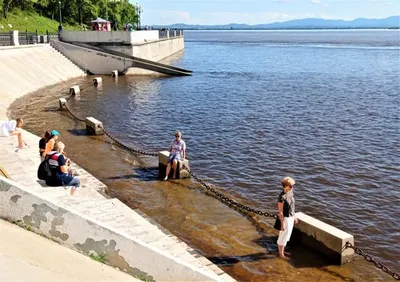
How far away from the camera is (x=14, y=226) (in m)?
7.00

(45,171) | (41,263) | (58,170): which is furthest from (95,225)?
(45,171)

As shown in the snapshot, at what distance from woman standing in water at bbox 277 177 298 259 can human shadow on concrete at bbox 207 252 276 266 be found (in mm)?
359

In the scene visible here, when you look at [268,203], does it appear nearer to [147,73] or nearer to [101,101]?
[101,101]

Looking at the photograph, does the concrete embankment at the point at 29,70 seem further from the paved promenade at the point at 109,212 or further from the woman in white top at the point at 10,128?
the paved promenade at the point at 109,212

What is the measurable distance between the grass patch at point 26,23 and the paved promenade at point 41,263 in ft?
182

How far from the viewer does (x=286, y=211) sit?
9578 mm

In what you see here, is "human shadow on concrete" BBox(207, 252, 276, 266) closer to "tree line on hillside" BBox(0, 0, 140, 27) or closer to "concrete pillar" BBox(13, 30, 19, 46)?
"concrete pillar" BBox(13, 30, 19, 46)

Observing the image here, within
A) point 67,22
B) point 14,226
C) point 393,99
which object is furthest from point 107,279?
point 67,22

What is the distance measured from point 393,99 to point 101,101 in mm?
21298

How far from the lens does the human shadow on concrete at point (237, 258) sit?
9.82 m

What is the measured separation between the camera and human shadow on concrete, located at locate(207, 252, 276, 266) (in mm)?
9820

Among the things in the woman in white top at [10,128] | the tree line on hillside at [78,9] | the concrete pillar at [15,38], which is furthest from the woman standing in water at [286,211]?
the tree line on hillside at [78,9]

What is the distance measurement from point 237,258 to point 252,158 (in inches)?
322

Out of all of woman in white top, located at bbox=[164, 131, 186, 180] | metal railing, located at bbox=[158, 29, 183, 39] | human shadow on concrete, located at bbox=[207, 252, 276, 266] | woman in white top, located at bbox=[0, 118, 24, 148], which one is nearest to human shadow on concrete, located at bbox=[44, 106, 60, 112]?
woman in white top, located at bbox=[0, 118, 24, 148]
